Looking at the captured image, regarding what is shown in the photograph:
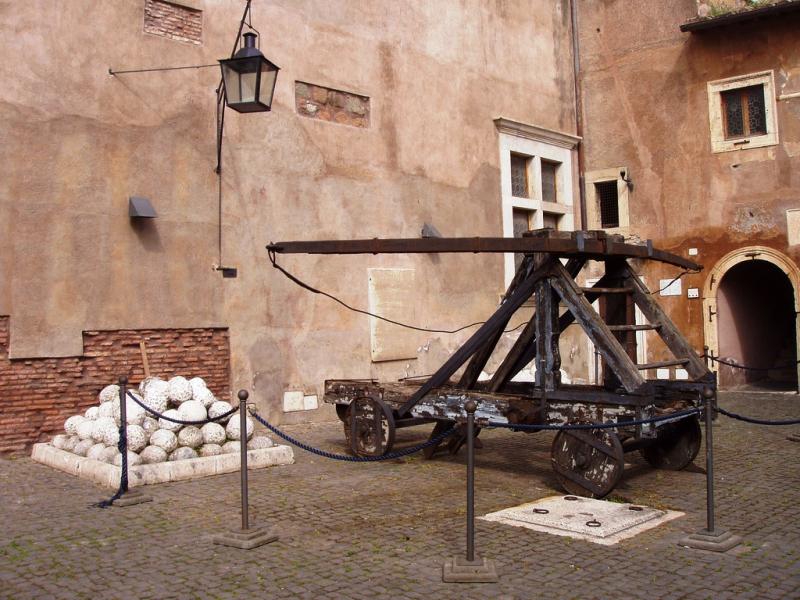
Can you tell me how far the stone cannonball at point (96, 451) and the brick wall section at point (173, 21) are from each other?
17.4 feet

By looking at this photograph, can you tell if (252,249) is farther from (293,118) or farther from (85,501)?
(85,501)

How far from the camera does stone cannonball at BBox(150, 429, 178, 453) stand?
782cm

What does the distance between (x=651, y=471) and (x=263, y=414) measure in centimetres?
544

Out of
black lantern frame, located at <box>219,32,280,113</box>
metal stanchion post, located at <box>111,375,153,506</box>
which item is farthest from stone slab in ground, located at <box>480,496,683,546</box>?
black lantern frame, located at <box>219,32,280,113</box>

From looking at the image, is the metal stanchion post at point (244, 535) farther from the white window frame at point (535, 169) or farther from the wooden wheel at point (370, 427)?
the white window frame at point (535, 169)

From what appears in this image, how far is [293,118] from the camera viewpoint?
39.0 ft

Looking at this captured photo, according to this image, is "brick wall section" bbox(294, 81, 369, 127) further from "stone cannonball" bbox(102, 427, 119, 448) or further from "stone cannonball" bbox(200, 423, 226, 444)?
"stone cannonball" bbox(102, 427, 119, 448)

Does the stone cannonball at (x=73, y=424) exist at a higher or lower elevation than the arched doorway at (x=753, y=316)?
lower

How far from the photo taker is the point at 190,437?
26.4 ft

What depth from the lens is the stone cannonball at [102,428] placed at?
8126mm

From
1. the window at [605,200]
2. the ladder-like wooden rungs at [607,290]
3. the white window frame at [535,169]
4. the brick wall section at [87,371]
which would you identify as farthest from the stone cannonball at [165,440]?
the window at [605,200]

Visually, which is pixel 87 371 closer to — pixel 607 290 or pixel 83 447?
pixel 83 447

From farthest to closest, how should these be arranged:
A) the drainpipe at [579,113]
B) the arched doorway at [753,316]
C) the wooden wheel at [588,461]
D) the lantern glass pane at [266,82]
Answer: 1. the drainpipe at [579,113]
2. the arched doorway at [753,316]
3. the lantern glass pane at [266,82]
4. the wooden wheel at [588,461]

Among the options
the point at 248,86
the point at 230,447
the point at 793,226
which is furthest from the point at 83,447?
the point at 793,226
